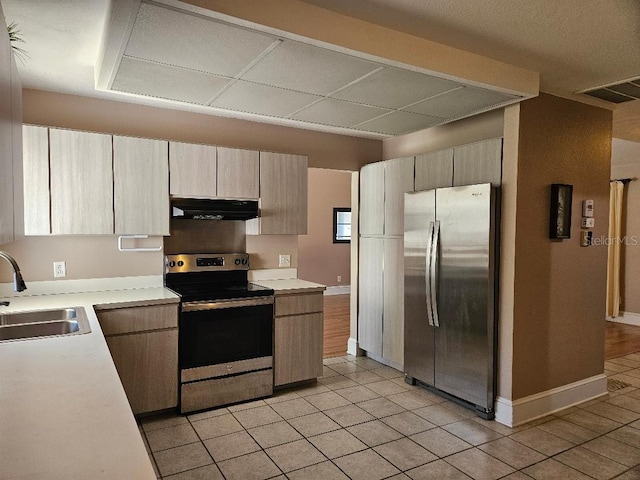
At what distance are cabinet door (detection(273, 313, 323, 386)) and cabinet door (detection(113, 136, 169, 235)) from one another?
1.29 m

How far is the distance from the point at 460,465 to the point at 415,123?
2719mm

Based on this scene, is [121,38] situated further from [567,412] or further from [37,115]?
[567,412]

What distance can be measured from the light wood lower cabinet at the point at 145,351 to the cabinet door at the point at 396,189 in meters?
2.19

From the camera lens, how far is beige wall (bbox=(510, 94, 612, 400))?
317 centimetres

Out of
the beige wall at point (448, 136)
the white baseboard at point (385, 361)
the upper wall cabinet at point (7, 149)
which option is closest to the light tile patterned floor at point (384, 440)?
the white baseboard at point (385, 361)

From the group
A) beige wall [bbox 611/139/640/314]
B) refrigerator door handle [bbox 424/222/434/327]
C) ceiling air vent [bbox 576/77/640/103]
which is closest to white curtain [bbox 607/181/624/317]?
beige wall [bbox 611/139/640/314]

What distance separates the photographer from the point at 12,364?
1.65 meters

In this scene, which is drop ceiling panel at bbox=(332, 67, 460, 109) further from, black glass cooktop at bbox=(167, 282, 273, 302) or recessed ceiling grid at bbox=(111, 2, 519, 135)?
black glass cooktop at bbox=(167, 282, 273, 302)

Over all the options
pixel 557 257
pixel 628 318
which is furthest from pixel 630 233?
pixel 557 257

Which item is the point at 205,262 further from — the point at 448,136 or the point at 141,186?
the point at 448,136

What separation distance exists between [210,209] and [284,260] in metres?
1.08

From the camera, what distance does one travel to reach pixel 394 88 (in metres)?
2.86

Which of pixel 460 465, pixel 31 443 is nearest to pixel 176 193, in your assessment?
pixel 31 443

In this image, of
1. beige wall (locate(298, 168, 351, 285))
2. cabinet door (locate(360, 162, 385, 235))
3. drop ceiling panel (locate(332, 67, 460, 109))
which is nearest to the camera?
drop ceiling panel (locate(332, 67, 460, 109))
